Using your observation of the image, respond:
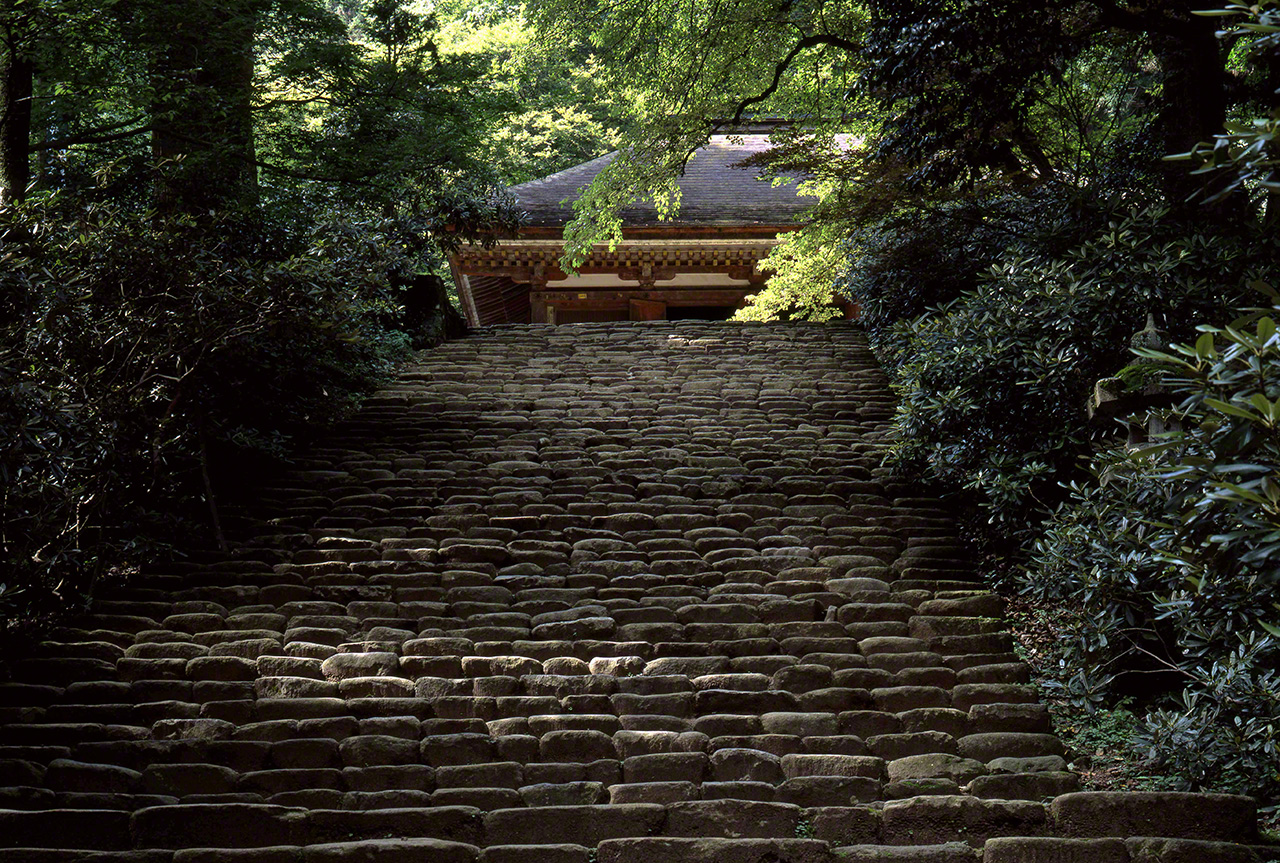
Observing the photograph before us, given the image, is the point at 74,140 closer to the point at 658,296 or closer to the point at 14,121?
Answer: the point at 14,121

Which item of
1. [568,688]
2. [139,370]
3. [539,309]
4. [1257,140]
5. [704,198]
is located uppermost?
[704,198]

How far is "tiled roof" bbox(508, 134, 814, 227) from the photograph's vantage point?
13594 mm

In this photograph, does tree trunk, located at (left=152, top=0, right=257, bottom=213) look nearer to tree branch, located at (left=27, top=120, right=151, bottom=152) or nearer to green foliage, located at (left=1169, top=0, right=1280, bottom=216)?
tree branch, located at (left=27, top=120, right=151, bottom=152)

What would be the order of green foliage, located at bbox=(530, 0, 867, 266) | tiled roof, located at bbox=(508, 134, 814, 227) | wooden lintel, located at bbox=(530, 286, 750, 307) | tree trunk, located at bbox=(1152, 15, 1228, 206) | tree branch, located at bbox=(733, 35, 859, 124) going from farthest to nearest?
wooden lintel, located at bbox=(530, 286, 750, 307) → tiled roof, located at bbox=(508, 134, 814, 227) → green foliage, located at bbox=(530, 0, 867, 266) → tree branch, located at bbox=(733, 35, 859, 124) → tree trunk, located at bbox=(1152, 15, 1228, 206)

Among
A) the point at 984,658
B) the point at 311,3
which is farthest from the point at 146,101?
the point at 984,658

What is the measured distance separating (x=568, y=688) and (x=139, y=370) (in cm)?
322

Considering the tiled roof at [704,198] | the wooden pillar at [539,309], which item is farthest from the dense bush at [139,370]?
the wooden pillar at [539,309]

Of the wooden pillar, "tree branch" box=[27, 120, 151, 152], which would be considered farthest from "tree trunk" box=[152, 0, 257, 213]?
the wooden pillar

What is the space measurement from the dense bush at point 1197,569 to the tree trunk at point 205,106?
6519mm

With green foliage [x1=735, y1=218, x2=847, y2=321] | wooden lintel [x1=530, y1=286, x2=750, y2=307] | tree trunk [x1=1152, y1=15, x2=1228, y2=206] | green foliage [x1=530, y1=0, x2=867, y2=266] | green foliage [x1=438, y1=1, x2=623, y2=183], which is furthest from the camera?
green foliage [x1=438, y1=1, x2=623, y2=183]

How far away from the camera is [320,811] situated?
3195 millimetres

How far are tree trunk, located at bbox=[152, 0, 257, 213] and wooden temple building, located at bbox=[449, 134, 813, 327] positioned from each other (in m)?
4.84

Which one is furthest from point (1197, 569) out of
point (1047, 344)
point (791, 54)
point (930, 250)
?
point (791, 54)

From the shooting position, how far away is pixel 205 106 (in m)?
7.94
